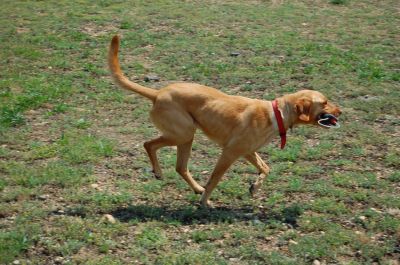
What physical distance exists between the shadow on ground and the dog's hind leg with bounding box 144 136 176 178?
1.87ft

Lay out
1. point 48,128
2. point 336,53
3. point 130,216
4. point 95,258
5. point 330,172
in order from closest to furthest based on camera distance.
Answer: point 95,258 → point 130,216 → point 330,172 → point 48,128 → point 336,53

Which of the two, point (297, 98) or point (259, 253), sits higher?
point (297, 98)

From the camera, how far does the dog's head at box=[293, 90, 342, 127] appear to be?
20.0ft

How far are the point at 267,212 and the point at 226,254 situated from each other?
1.04 m

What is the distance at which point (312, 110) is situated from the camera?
6.15 m

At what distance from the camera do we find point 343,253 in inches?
205

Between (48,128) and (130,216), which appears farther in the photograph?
(48,128)

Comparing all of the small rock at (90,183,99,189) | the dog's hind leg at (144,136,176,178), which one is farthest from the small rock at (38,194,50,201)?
the dog's hind leg at (144,136,176,178)

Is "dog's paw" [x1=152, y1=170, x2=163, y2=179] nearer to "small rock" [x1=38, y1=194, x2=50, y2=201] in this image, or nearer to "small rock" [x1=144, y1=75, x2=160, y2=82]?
"small rock" [x1=38, y1=194, x2=50, y2=201]

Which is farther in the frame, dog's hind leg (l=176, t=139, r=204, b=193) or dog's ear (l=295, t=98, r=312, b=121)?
dog's hind leg (l=176, t=139, r=204, b=193)

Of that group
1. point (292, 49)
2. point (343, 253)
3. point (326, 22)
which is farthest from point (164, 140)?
point (326, 22)

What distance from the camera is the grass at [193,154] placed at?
17.4ft

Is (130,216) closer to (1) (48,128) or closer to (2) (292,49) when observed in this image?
(1) (48,128)

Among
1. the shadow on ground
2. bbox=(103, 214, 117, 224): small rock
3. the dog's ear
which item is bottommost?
the shadow on ground
